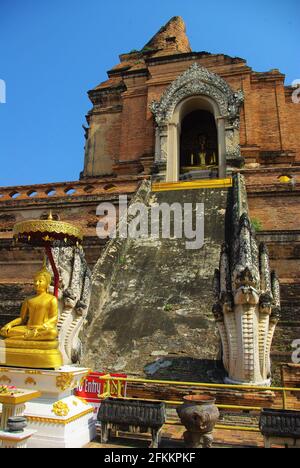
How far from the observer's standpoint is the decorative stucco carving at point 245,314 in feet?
21.5

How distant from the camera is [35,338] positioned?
515 centimetres

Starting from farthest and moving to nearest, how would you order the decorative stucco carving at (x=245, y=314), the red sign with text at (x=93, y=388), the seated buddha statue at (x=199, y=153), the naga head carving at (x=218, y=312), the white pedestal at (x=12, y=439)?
1. the seated buddha statue at (x=199, y=153)
2. the naga head carving at (x=218, y=312)
3. the decorative stucco carving at (x=245, y=314)
4. the red sign with text at (x=93, y=388)
5. the white pedestal at (x=12, y=439)

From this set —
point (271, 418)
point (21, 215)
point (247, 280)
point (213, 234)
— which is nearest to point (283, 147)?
point (213, 234)

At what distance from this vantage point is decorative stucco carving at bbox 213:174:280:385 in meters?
6.55

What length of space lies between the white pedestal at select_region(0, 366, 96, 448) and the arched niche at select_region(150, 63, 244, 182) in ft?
44.7

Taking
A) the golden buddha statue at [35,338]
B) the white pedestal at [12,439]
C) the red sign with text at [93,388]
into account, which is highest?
the golden buddha statue at [35,338]

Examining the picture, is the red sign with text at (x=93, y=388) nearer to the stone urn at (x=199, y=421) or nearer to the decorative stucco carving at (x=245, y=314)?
the stone urn at (x=199, y=421)

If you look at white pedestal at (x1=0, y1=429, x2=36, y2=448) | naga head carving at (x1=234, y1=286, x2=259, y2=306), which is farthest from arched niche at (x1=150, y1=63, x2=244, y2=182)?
white pedestal at (x1=0, y1=429, x2=36, y2=448)

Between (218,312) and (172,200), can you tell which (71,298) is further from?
(172,200)

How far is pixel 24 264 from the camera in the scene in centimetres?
1327

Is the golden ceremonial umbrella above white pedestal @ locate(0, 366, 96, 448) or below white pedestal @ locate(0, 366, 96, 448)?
above

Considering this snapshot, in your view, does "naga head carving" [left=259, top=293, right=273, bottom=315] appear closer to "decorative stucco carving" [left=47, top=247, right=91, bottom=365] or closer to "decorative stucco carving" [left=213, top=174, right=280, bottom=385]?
"decorative stucco carving" [left=213, top=174, right=280, bottom=385]

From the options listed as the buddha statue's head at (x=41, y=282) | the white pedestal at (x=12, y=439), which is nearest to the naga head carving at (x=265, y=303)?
the buddha statue's head at (x=41, y=282)

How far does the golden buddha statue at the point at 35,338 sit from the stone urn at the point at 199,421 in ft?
5.80
